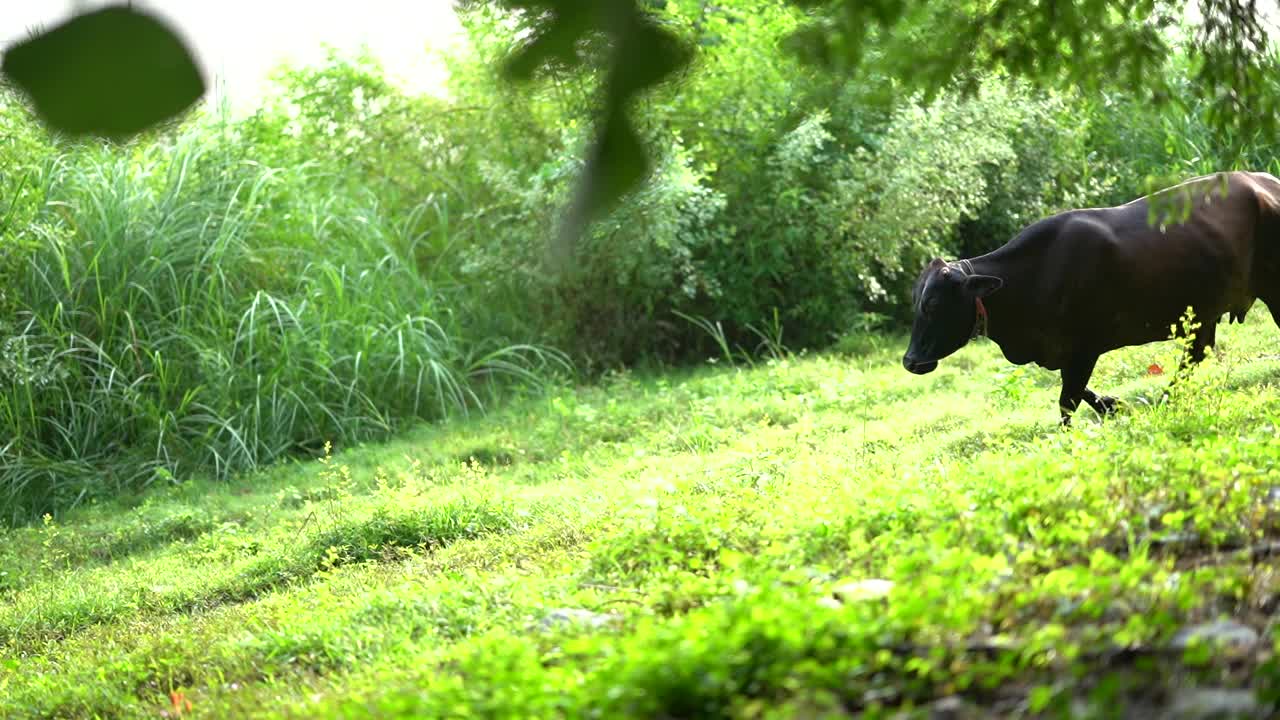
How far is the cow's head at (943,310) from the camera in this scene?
205 inches

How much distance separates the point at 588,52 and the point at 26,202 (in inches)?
244

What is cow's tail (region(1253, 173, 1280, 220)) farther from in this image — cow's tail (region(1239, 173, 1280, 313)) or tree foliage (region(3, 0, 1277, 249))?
tree foliage (region(3, 0, 1277, 249))

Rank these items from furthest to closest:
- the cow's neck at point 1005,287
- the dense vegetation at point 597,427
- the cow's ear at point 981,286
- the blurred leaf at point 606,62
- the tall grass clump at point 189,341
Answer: the tall grass clump at point 189,341 → the cow's neck at point 1005,287 → the cow's ear at point 981,286 → the dense vegetation at point 597,427 → the blurred leaf at point 606,62

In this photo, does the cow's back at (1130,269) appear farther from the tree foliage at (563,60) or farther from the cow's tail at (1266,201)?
the tree foliage at (563,60)

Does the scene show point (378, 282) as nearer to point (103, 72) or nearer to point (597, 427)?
point (597, 427)

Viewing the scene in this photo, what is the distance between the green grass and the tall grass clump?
367 millimetres

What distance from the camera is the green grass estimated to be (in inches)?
84.7

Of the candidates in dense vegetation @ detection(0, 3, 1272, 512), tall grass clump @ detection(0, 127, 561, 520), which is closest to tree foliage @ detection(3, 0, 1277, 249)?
dense vegetation @ detection(0, 3, 1272, 512)

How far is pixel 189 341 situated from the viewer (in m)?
7.47

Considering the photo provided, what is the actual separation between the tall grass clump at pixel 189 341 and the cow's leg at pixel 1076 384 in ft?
11.8

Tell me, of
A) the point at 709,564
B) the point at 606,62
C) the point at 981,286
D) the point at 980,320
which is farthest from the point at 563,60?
the point at 980,320

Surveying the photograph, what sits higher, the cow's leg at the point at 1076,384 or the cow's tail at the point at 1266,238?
the cow's tail at the point at 1266,238

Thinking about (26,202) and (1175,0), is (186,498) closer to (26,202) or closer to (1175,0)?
(26,202)

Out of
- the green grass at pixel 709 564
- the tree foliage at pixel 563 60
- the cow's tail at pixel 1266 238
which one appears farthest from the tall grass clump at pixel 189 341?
the tree foliage at pixel 563 60
